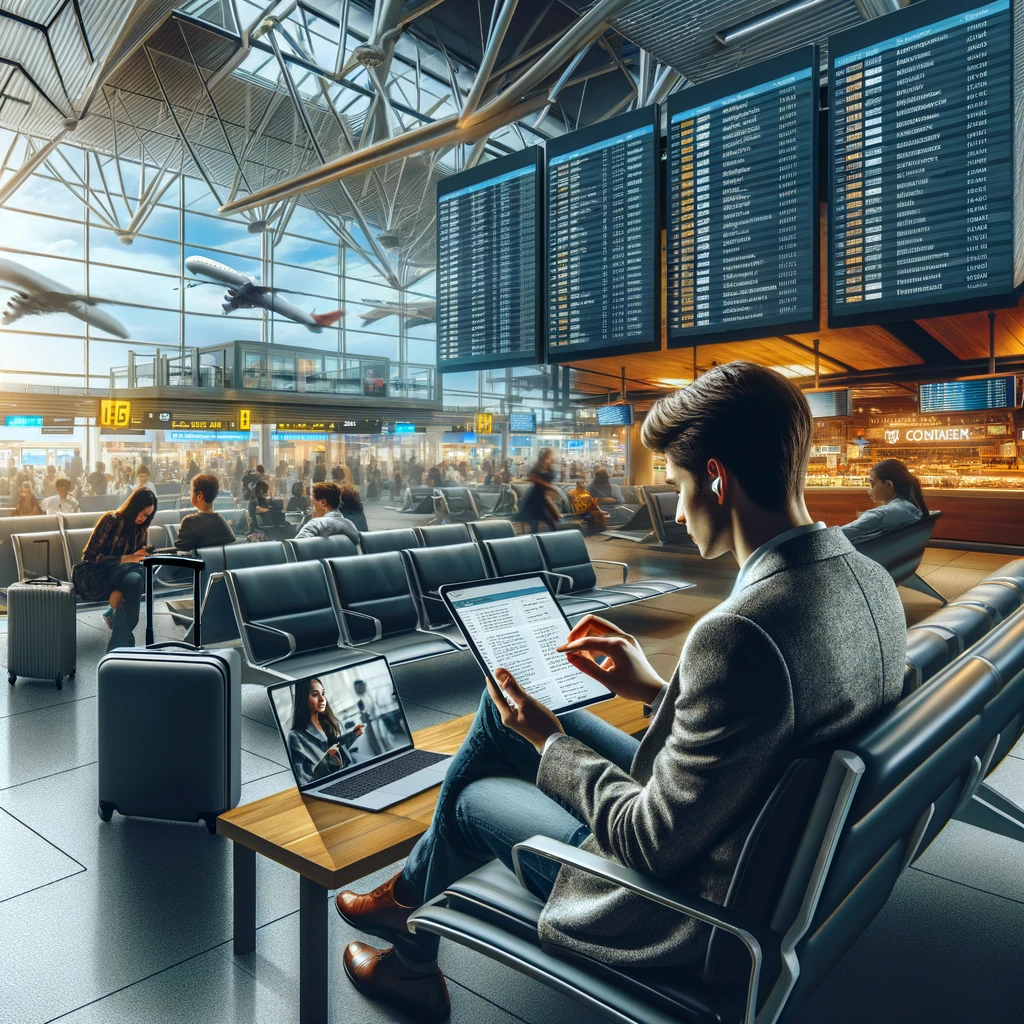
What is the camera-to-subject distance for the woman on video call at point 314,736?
2.19 m

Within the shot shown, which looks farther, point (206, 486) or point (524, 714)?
point (206, 486)

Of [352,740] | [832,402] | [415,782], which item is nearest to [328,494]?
[352,740]

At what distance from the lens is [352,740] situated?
236cm

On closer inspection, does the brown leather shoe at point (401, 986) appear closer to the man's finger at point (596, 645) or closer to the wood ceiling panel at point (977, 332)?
the man's finger at point (596, 645)

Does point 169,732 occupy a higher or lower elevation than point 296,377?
lower

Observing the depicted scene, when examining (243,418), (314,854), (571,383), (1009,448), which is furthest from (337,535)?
(1009,448)

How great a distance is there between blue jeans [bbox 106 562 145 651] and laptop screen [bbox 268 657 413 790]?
3717 mm

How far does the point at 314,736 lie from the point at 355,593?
278 centimetres

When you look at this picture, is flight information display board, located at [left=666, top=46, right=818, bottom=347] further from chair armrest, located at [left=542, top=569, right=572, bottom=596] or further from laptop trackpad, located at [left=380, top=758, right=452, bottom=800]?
laptop trackpad, located at [left=380, top=758, right=452, bottom=800]

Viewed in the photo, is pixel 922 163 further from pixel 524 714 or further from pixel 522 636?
pixel 524 714

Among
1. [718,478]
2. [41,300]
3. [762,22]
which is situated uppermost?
[41,300]

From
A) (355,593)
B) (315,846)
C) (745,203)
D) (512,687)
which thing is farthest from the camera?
(355,593)

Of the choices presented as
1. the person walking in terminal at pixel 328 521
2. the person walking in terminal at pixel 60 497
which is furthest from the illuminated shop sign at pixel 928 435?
the person walking in terminal at pixel 60 497

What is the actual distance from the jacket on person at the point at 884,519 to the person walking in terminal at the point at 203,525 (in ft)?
16.7
